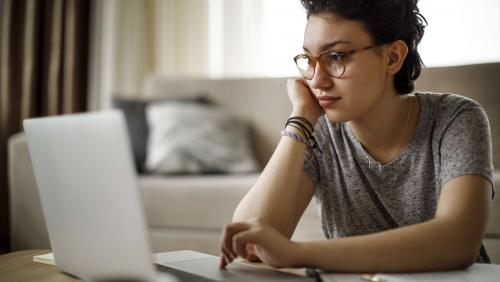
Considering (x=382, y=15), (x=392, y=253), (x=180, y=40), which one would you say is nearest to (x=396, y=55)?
(x=382, y=15)

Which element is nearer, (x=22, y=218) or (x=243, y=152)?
(x=22, y=218)

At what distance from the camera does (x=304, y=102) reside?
131 cm

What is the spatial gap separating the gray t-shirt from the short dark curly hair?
0.15 meters

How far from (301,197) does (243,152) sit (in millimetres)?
1443

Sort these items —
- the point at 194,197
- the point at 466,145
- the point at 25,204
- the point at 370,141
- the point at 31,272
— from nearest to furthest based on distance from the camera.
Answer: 1. the point at 31,272
2. the point at 466,145
3. the point at 370,141
4. the point at 194,197
5. the point at 25,204

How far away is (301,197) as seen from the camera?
4.22 ft

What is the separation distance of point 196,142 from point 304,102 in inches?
56.9

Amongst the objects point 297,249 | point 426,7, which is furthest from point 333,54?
point 426,7

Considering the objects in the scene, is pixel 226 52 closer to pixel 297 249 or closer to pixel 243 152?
pixel 243 152

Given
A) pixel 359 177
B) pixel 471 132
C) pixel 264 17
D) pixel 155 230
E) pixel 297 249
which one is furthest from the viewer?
pixel 264 17

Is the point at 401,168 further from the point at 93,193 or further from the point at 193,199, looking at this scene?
the point at 193,199

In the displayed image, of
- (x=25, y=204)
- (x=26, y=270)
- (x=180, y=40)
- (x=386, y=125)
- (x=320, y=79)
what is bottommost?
(x=25, y=204)

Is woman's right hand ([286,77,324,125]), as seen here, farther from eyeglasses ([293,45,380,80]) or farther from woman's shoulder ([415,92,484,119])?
woman's shoulder ([415,92,484,119])

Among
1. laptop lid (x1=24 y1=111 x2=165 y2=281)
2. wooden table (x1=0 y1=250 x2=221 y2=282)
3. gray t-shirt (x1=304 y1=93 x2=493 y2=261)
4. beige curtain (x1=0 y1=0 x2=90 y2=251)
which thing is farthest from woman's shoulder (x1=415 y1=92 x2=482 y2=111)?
beige curtain (x1=0 y1=0 x2=90 y2=251)
